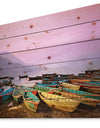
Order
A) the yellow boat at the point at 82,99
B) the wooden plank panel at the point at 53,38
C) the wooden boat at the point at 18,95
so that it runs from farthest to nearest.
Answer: the wooden boat at the point at 18,95, the wooden plank panel at the point at 53,38, the yellow boat at the point at 82,99

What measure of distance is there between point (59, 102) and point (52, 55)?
49cm

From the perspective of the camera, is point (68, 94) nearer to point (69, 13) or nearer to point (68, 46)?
point (68, 46)

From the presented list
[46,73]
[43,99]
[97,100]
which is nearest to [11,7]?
[46,73]

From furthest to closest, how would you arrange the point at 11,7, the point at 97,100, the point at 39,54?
the point at 11,7, the point at 39,54, the point at 97,100

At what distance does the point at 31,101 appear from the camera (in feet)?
3.62

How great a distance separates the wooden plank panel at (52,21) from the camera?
1066 mm

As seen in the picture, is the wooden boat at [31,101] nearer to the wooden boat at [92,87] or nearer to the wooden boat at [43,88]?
the wooden boat at [43,88]

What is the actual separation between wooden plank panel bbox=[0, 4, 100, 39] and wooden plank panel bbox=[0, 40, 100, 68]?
249 millimetres

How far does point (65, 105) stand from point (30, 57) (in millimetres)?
643

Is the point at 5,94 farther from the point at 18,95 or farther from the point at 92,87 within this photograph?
the point at 92,87

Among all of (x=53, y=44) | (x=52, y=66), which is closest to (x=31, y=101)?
(x=52, y=66)

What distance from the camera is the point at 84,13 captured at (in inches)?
42.6

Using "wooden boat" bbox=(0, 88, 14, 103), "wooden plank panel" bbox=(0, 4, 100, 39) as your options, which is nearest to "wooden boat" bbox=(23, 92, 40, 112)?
"wooden boat" bbox=(0, 88, 14, 103)

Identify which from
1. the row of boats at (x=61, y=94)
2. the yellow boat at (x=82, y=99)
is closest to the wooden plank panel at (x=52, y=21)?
the row of boats at (x=61, y=94)
